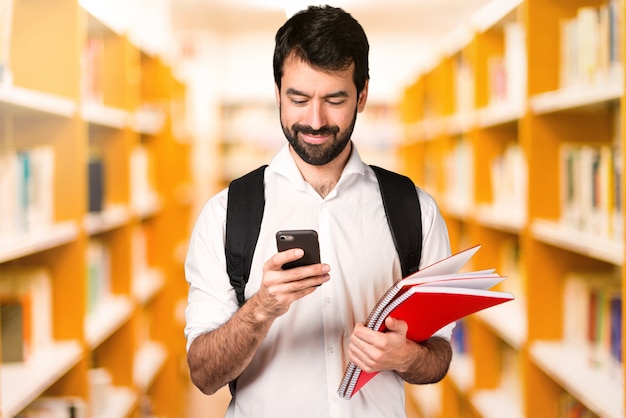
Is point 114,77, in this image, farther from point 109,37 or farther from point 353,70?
point 353,70

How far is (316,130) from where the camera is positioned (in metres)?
1.50

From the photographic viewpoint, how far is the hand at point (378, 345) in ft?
4.37

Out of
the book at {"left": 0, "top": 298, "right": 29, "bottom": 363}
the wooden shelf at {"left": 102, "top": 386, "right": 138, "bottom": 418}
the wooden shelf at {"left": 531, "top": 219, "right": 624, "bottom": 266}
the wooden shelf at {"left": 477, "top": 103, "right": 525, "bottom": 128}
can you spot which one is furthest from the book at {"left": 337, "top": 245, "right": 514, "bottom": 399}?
the wooden shelf at {"left": 102, "top": 386, "right": 138, "bottom": 418}

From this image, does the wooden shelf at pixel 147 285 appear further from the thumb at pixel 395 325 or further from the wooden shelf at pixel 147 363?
the thumb at pixel 395 325

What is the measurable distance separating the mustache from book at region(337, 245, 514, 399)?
1.26 feet

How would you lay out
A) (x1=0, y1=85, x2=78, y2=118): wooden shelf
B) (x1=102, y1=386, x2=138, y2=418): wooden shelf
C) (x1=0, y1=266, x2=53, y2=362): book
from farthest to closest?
(x1=102, y1=386, x2=138, y2=418): wooden shelf, (x1=0, y1=266, x2=53, y2=362): book, (x1=0, y1=85, x2=78, y2=118): wooden shelf

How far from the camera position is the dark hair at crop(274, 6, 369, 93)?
149cm

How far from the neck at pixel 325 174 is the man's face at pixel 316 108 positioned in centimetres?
12

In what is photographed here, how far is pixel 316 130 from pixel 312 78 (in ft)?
0.36

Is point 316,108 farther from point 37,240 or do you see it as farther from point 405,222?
point 37,240

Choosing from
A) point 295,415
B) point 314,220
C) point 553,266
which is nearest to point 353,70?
point 314,220

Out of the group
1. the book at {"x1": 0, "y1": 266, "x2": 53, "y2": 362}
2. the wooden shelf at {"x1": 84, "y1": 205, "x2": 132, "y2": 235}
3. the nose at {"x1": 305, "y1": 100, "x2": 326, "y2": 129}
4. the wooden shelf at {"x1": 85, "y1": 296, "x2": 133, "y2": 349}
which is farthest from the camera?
the wooden shelf at {"x1": 84, "y1": 205, "x2": 132, "y2": 235}

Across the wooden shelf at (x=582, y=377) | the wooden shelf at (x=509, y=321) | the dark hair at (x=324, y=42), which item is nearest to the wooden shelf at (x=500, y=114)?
the wooden shelf at (x=509, y=321)

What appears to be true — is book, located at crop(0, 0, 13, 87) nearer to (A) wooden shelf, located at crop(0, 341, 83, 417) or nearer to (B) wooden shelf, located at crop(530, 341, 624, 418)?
(A) wooden shelf, located at crop(0, 341, 83, 417)
